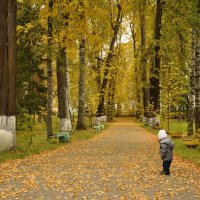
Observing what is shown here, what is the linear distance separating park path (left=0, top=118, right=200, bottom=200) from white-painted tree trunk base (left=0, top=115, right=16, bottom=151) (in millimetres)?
1386

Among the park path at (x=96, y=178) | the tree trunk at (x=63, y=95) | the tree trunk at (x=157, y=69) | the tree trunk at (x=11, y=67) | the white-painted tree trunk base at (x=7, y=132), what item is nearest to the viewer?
the park path at (x=96, y=178)

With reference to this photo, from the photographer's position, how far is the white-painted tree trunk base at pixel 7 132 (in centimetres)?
1652

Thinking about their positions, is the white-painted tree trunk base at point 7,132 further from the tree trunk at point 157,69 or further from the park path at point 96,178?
the tree trunk at point 157,69

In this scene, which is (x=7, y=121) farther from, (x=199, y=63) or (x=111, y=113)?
(x=111, y=113)

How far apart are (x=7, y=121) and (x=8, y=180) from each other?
614 cm

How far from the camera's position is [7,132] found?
1678 cm

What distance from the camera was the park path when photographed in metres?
9.39

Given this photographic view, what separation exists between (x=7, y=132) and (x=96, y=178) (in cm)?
655

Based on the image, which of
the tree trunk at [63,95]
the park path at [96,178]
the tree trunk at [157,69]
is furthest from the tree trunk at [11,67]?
the tree trunk at [157,69]

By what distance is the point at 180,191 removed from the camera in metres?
9.79

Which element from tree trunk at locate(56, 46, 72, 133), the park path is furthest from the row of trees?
the park path

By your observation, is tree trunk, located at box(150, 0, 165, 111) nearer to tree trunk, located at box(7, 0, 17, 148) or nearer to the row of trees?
the row of trees

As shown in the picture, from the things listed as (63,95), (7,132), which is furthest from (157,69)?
(7,132)

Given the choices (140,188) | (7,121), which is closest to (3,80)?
(7,121)
